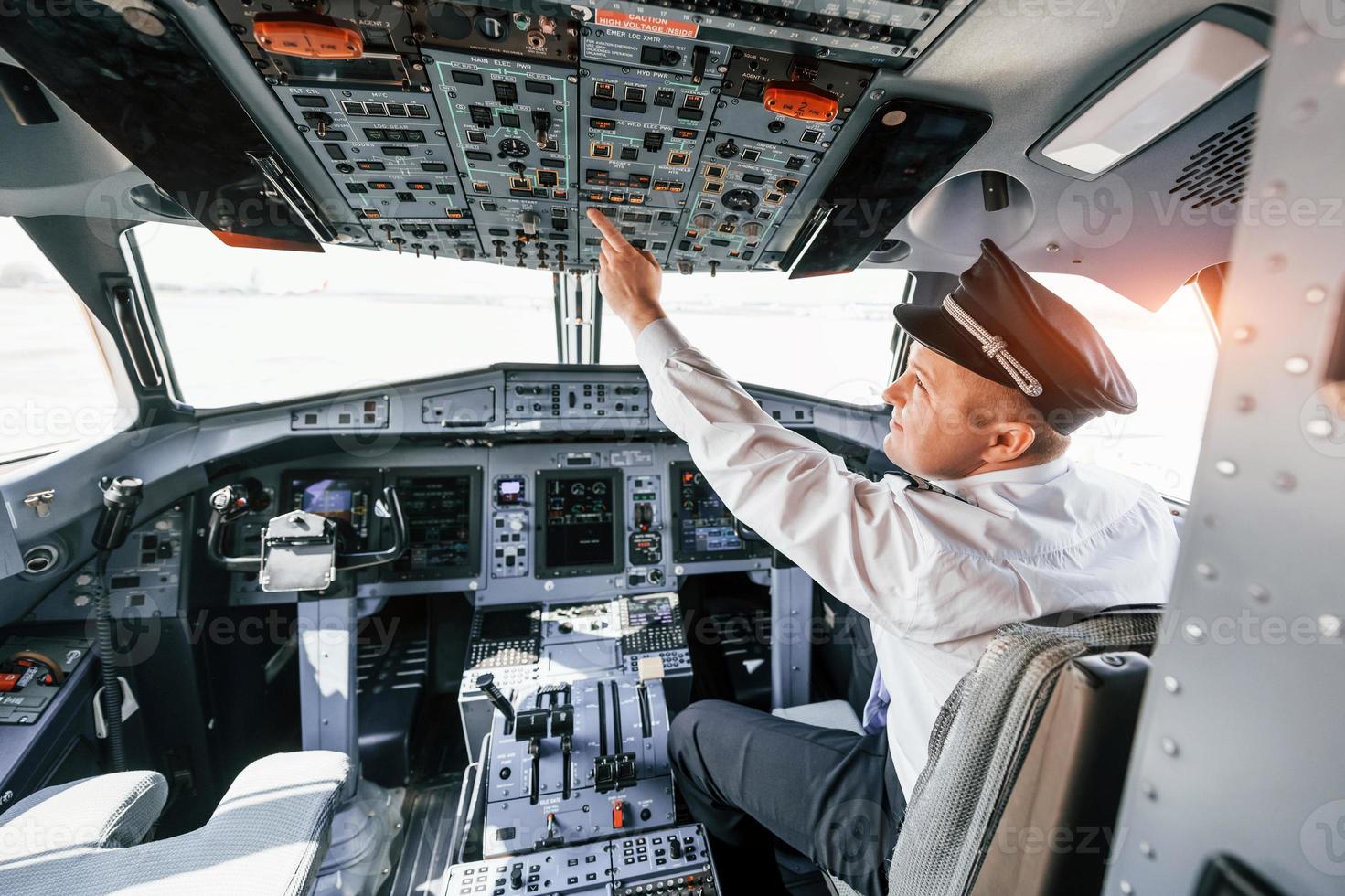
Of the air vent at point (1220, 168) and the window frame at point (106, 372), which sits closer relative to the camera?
the air vent at point (1220, 168)

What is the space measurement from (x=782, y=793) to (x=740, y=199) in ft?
5.45

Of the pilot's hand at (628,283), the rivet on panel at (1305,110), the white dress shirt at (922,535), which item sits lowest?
the white dress shirt at (922,535)

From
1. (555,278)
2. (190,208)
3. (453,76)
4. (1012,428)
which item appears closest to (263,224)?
(190,208)

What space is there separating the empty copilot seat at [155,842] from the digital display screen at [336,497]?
4.97 ft

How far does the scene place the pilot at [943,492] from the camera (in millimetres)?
998

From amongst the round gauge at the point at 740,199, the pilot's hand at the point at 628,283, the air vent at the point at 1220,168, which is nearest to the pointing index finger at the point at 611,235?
the pilot's hand at the point at 628,283

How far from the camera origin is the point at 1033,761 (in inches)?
26.0

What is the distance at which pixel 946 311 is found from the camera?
1220mm

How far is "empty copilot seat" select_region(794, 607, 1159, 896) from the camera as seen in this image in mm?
604

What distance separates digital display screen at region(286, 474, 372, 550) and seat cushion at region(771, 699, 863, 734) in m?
2.21

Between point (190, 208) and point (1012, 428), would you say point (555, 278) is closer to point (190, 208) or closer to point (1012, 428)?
point (190, 208)

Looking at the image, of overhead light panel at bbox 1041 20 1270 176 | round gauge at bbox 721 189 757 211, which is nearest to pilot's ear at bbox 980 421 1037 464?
overhead light panel at bbox 1041 20 1270 176

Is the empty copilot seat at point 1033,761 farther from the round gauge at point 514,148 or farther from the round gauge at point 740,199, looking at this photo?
the round gauge at point 514,148

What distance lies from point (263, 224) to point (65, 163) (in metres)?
0.46
